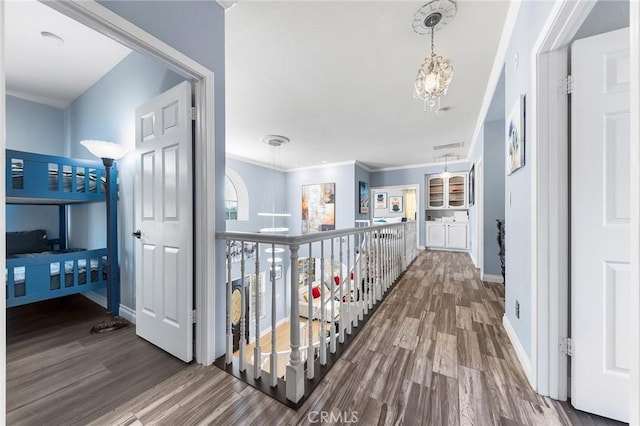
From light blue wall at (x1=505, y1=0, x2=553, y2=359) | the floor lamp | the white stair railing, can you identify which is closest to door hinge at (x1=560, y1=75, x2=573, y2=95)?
light blue wall at (x1=505, y1=0, x2=553, y2=359)

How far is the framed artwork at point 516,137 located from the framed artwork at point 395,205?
5622mm

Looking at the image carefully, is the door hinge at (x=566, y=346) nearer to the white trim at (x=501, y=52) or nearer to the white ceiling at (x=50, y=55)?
the white trim at (x=501, y=52)

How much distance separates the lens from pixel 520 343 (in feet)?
5.35

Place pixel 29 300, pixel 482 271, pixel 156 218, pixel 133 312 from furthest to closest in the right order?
1. pixel 482 271
2. pixel 133 312
3. pixel 29 300
4. pixel 156 218

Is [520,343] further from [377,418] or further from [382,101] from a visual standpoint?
[382,101]

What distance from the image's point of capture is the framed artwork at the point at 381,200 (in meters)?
7.79

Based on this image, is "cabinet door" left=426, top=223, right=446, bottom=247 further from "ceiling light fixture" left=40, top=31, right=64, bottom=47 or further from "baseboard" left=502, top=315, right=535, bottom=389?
"ceiling light fixture" left=40, top=31, right=64, bottom=47

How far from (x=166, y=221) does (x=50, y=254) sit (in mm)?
1515

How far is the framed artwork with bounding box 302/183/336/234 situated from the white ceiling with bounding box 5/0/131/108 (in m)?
5.56

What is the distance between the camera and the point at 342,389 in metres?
1.39

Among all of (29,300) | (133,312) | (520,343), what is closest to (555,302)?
(520,343)

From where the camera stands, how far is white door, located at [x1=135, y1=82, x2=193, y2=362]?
1.63m

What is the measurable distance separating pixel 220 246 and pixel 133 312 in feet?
4.50

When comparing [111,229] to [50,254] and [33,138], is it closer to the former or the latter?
[50,254]
